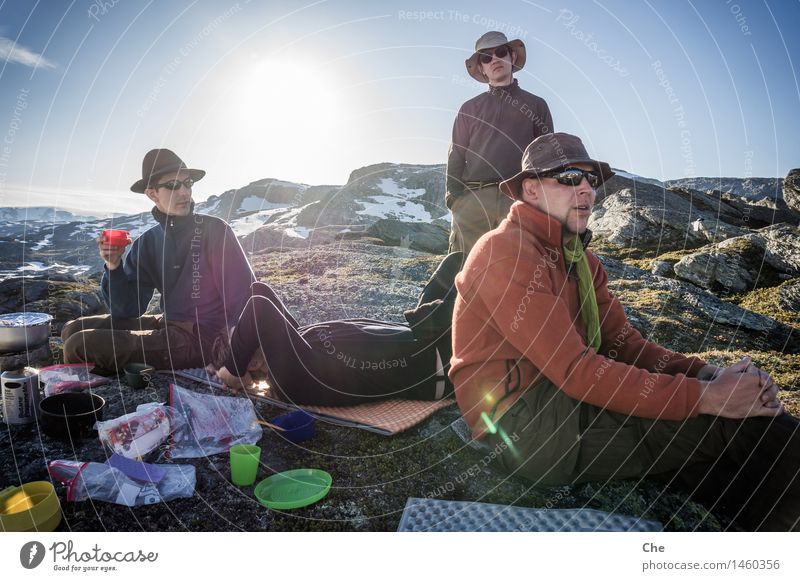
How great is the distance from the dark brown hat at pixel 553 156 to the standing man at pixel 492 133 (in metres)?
2.56

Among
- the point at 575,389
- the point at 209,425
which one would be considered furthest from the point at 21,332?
the point at 575,389

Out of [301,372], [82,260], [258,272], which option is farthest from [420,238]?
[82,260]

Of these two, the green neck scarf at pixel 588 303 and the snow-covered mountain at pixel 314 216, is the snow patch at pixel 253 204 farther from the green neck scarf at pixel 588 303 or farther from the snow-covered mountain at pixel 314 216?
the green neck scarf at pixel 588 303

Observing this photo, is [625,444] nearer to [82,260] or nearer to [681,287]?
[681,287]

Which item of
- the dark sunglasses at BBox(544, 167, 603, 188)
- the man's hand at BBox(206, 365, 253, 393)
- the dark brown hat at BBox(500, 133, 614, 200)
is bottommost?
the man's hand at BBox(206, 365, 253, 393)

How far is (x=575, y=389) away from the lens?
2.58 metres

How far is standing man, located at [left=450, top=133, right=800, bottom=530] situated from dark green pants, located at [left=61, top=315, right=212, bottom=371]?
3018 millimetres

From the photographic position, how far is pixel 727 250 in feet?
36.5

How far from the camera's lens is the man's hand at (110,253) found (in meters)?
4.79

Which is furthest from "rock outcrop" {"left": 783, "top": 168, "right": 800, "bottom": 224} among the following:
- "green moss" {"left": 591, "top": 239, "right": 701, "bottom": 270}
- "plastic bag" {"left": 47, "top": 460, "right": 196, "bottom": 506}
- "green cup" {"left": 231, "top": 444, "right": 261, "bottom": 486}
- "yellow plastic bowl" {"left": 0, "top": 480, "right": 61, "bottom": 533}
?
"yellow plastic bowl" {"left": 0, "top": 480, "right": 61, "bottom": 533}

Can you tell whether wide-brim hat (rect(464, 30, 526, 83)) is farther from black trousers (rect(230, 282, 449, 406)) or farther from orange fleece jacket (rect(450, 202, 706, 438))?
black trousers (rect(230, 282, 449, 406))

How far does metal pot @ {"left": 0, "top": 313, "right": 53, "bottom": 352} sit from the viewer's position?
3.85m

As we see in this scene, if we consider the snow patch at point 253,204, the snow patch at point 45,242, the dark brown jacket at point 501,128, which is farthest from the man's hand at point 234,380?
the snow patch at point 253,204
